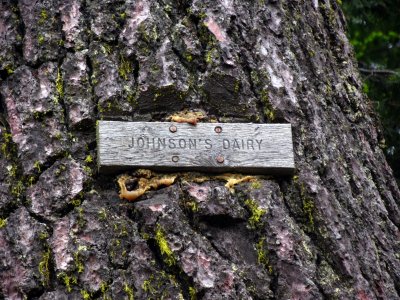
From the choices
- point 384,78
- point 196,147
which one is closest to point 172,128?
point 196,147

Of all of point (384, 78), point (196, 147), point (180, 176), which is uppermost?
point (384, 78)

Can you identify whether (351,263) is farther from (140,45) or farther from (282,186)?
(140,45)

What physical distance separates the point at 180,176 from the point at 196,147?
0.44ft

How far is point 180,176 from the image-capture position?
2.88m

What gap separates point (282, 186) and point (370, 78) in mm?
3485

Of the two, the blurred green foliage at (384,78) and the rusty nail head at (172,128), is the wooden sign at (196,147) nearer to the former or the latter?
the rusty nail head at (172,128)

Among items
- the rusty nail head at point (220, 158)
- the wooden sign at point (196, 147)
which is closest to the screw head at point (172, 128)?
the wooden sign at point (196, 147)

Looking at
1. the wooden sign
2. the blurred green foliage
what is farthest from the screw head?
the blurred green foliage

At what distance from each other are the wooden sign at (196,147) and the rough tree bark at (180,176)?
0.17 ft

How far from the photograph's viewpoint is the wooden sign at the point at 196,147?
9.39 feet

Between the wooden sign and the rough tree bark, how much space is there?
0.17 ft

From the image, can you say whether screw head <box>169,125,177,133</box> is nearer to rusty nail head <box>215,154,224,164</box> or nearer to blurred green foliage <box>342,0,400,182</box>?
rusty nail head <box>215,154,224,164</box>

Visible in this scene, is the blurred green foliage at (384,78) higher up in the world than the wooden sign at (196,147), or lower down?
higher up

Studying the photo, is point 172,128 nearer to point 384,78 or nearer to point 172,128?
point 172,128
